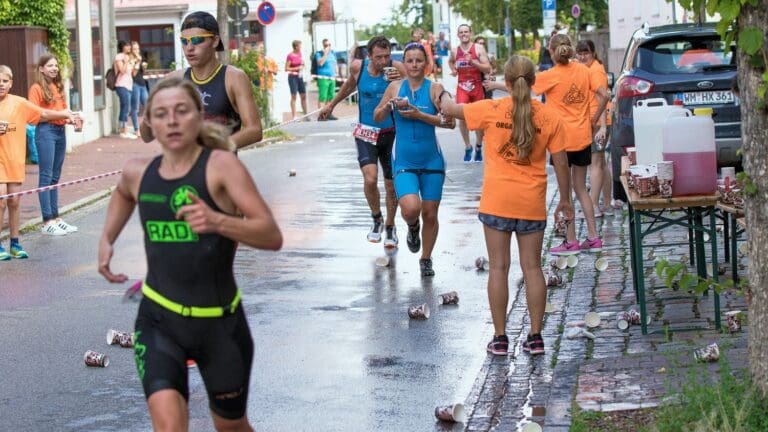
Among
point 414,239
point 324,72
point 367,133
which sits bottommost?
point 414,239

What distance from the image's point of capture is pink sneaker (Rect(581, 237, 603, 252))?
12297mm

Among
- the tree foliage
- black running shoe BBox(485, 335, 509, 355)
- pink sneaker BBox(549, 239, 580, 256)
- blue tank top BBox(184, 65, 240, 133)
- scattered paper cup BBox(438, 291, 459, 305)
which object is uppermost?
the tree foliage

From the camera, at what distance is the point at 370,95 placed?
41.5ft

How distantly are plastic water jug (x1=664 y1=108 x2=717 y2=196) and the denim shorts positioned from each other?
846 millimetres

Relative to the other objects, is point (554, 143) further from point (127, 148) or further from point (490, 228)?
point (127, 148)

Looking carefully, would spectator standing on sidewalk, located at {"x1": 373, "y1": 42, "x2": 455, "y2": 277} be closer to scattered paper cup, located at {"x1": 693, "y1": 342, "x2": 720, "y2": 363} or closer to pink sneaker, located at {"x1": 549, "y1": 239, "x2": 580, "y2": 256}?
pink sneaker, located at {"x1": 549, "y1": 239, "x2": 580, "y2": 256}

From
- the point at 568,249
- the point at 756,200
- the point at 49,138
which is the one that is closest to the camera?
the point at 756,200

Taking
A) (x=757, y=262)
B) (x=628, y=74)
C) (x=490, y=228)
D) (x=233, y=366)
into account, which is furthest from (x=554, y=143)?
(x=628, y=74)

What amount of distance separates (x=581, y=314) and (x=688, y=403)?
337 cm

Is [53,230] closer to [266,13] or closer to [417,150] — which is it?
[417,150]

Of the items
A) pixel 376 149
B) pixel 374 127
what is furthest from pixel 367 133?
pixel 376 149

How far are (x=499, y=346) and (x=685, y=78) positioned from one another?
21.6ft

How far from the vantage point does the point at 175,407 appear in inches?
190

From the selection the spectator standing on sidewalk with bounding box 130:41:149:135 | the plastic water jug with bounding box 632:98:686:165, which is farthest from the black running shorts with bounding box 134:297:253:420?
the spectator standing on sidewalk with bounding box 130:41:149:135
